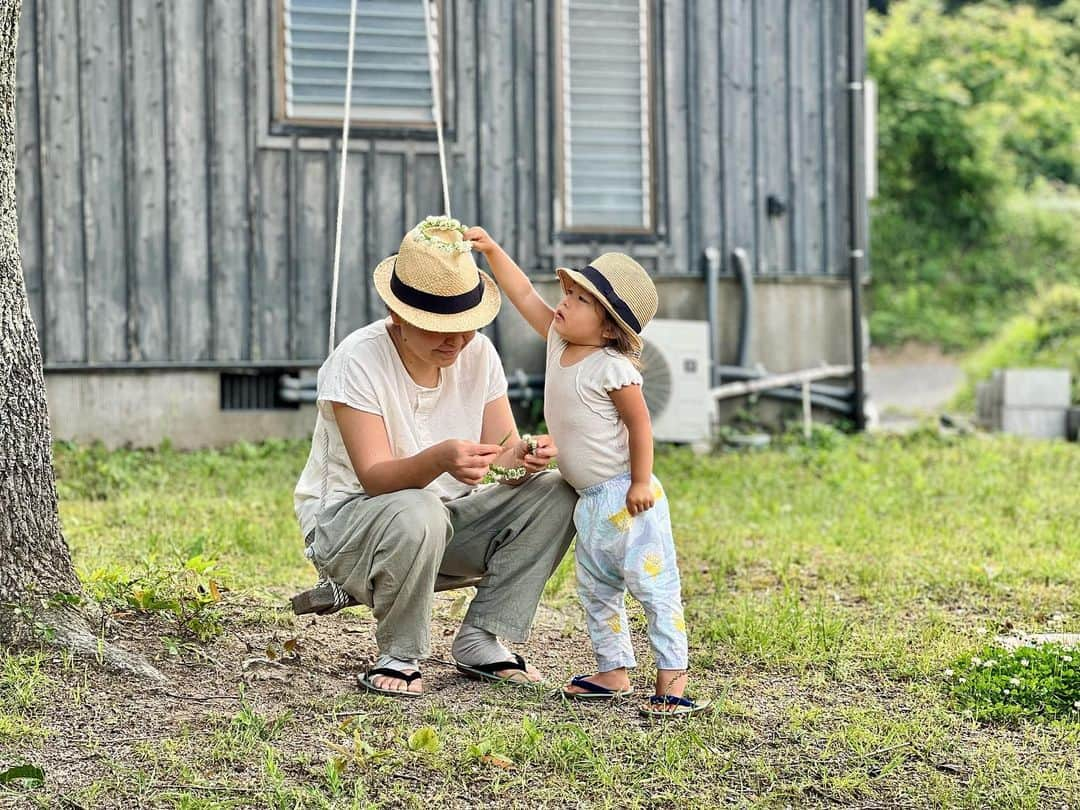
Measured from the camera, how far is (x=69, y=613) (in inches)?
160

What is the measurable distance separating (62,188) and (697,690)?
5.93 m

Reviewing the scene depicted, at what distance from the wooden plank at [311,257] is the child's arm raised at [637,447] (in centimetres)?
545

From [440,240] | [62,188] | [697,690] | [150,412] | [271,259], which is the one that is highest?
[62,188]

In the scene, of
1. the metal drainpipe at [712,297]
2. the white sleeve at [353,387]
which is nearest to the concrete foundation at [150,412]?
the metal drainpipe at [712,297]

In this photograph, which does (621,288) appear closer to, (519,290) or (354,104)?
(519,290)

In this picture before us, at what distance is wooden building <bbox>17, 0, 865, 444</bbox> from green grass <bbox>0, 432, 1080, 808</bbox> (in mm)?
1562

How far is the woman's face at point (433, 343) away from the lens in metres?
3.95

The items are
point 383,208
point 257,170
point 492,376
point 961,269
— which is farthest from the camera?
point 961,269

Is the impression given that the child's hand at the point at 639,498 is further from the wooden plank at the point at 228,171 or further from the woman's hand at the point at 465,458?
the wooden plank at the point at 228,171

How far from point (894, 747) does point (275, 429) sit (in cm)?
618

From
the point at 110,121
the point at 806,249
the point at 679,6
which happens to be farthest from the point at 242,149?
the point at 806,249

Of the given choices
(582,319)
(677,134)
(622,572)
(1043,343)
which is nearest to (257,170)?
(677,134)

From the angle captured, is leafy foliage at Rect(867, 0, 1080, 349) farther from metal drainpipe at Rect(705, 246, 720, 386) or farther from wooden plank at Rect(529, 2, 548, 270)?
wooden plank at Rect(529, 2, 548, 270)

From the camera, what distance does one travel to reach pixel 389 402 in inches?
157
